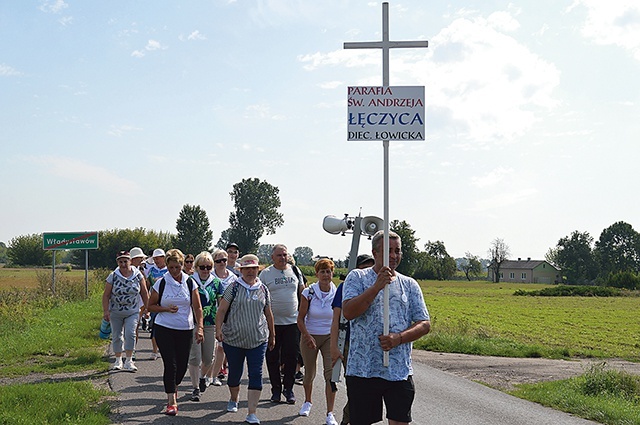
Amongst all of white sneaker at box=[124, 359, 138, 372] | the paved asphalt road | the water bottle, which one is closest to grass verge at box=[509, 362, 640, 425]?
the paved asphalt road

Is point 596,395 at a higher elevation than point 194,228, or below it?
below

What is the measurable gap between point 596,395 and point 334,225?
5455 mm

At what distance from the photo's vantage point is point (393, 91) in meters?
5.92

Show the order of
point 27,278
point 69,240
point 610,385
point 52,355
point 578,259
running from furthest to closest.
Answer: point 578,259
point 27,278
point 69,240
point 52,355
point 610,385

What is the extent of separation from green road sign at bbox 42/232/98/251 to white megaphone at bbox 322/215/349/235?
19.8 metres

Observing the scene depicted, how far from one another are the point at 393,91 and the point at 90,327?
47.7ft

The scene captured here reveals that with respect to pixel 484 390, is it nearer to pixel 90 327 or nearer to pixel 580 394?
pixel 580 394

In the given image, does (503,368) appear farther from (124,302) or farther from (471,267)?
(471,267)

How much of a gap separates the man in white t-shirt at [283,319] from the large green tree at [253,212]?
3927 inches

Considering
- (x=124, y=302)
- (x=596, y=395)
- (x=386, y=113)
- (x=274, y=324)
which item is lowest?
(x=596, y=395)

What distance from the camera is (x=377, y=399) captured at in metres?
5.04

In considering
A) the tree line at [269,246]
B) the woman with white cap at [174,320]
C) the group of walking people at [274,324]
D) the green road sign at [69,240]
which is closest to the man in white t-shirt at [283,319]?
the group of walking people at [274,324]

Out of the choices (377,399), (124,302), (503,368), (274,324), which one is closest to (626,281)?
(503,368)

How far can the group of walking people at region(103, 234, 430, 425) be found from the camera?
198 inches
